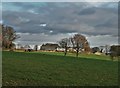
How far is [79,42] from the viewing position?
404 ft

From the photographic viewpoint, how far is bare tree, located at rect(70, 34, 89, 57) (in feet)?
400

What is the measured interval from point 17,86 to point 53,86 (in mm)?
2270

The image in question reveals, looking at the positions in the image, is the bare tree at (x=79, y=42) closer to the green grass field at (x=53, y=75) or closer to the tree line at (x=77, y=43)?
the tree line at (x=77, y=43)

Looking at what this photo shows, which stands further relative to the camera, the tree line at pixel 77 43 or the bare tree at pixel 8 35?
the tree line at pixel 77 43

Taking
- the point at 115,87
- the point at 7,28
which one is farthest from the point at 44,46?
the point at 115,87

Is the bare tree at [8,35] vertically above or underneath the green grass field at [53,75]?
above

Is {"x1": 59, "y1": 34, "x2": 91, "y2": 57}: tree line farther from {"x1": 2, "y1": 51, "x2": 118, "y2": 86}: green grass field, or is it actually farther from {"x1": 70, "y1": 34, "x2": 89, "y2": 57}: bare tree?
{"x1": 2, "y1": 51, "x2": 118, "y2": 86}: green grass field

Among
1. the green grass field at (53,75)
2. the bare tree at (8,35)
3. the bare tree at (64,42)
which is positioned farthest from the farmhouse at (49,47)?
the green grass field at (53,75)

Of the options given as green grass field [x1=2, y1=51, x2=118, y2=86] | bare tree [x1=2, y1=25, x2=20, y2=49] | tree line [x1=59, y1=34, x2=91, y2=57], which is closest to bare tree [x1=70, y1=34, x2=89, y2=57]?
tree line [x1=59, y1=34, x2=91, y2=57]

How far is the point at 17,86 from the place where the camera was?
15.8 meters

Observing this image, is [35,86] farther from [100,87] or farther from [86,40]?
[86,40]

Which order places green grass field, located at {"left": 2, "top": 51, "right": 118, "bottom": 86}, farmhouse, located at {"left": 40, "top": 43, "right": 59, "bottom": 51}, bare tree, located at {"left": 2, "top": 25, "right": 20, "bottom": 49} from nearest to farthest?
green grass field, located at {"left": 2, "top": 51, "right": 118, "bottom": 86}
bare tree, located at {"left": 2, "top": 25, "right": 20, "bottom": 49}
farmhouse, located at {"left": 40, "top": 43, "right": 59, "bottom": 51}

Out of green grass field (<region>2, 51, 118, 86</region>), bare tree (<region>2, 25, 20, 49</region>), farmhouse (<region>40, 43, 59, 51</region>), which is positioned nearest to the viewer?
green grass field (<region>2, 51, 118, 86</region>)

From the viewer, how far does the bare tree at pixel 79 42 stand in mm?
122056
